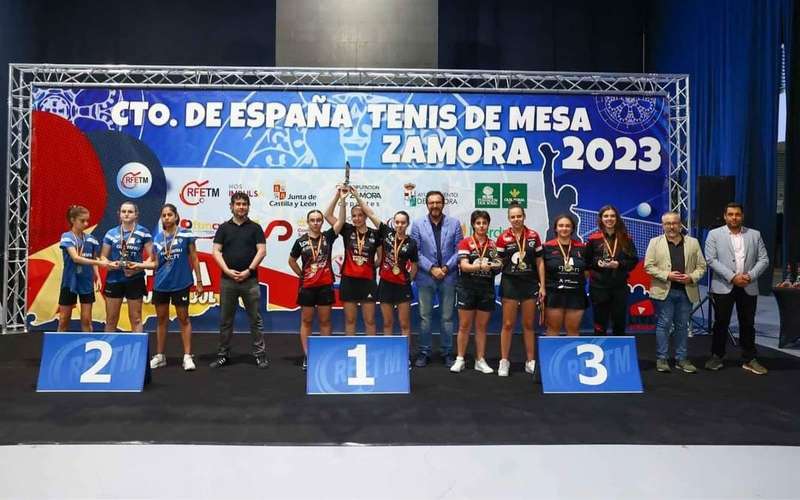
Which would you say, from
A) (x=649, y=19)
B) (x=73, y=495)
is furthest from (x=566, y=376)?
(x=649, y=19)

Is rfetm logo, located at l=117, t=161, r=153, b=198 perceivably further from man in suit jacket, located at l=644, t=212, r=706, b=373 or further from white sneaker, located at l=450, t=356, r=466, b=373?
man in suit jacket, located at l=644, t=212, r=706, b=373

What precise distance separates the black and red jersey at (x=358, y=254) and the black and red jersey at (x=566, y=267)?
140 cm

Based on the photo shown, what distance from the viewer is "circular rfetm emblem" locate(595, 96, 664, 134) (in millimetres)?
6172

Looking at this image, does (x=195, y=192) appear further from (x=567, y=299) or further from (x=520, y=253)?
(x=567, y=299)

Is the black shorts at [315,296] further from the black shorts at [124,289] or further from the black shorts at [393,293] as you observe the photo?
the black shorts at [124,289]

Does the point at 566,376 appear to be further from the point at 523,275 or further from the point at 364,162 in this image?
the point at 364,162

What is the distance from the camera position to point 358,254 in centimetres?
450

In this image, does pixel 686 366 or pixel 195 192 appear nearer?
pixel 686 366

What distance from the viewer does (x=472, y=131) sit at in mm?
6160

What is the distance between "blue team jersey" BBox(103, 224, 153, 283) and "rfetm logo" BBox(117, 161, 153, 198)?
1736mm

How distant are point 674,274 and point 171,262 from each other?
3.98m

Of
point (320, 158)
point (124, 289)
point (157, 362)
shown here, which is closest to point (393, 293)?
point (157, 362)

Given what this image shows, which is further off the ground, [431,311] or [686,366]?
[431,311]

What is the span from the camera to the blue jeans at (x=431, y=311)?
4.66 meters
